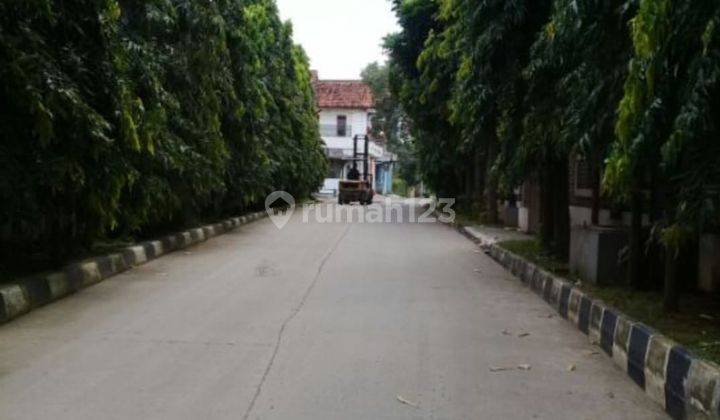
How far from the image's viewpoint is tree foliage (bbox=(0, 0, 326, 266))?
777 cm

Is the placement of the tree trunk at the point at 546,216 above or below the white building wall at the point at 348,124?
below

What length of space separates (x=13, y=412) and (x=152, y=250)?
859 cm

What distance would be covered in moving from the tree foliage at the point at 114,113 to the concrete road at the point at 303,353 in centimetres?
115

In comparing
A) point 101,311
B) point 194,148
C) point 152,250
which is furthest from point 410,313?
point 194,148

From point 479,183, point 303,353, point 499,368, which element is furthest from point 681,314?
point 479,183

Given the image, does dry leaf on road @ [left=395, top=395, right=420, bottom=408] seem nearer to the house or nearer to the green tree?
the green tree

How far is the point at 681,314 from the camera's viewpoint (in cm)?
693

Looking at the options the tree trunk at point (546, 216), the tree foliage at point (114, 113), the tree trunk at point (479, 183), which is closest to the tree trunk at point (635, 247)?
the tree trunk at point (546, 216)

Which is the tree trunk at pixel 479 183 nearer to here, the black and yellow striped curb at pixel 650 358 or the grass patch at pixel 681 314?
the grass patch at pixel 681 314

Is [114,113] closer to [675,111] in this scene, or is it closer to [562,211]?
[675,111]

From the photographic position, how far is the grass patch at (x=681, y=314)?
5607mm

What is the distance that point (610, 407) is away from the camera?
502cm

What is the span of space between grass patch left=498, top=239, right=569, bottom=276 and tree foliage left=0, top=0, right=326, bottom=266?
5.79 meters

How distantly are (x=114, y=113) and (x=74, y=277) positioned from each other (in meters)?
2.14
